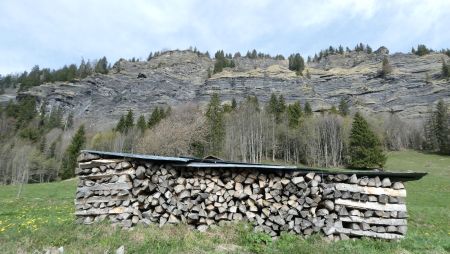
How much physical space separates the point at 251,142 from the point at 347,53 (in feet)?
465

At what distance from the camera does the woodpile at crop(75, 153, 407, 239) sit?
9.65 m

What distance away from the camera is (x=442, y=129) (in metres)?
70.1

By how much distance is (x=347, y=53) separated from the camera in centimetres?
18900

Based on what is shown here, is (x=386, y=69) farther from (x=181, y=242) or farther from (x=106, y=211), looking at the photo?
(x=181, y=242)

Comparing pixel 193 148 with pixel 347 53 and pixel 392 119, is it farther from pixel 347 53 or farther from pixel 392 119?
pixel 347 53

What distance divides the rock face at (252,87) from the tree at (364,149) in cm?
6346

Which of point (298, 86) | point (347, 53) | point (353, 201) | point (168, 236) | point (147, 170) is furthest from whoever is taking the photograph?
point (347, 53)

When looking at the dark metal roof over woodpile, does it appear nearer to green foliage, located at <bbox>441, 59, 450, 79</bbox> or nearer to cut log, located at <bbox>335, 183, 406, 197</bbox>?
cut log, located at <bbox>335, 183, 406, 197</bbox>

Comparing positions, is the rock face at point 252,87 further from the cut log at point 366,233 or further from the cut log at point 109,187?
the cut log at point 109,187

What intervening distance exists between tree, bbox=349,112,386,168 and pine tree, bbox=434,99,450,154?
20.1m

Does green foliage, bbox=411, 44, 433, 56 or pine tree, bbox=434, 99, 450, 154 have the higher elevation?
green foliage, bbox=411, 44, 433, 56

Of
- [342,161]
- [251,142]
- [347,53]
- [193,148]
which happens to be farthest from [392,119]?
[347,53]

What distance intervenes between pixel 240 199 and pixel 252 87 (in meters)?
135

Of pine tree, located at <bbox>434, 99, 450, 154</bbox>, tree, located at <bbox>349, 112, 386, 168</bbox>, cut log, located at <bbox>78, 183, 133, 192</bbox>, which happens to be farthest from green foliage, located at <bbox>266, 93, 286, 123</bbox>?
cut log, located at <bbox>78, 183, 133, 192</bbox>
